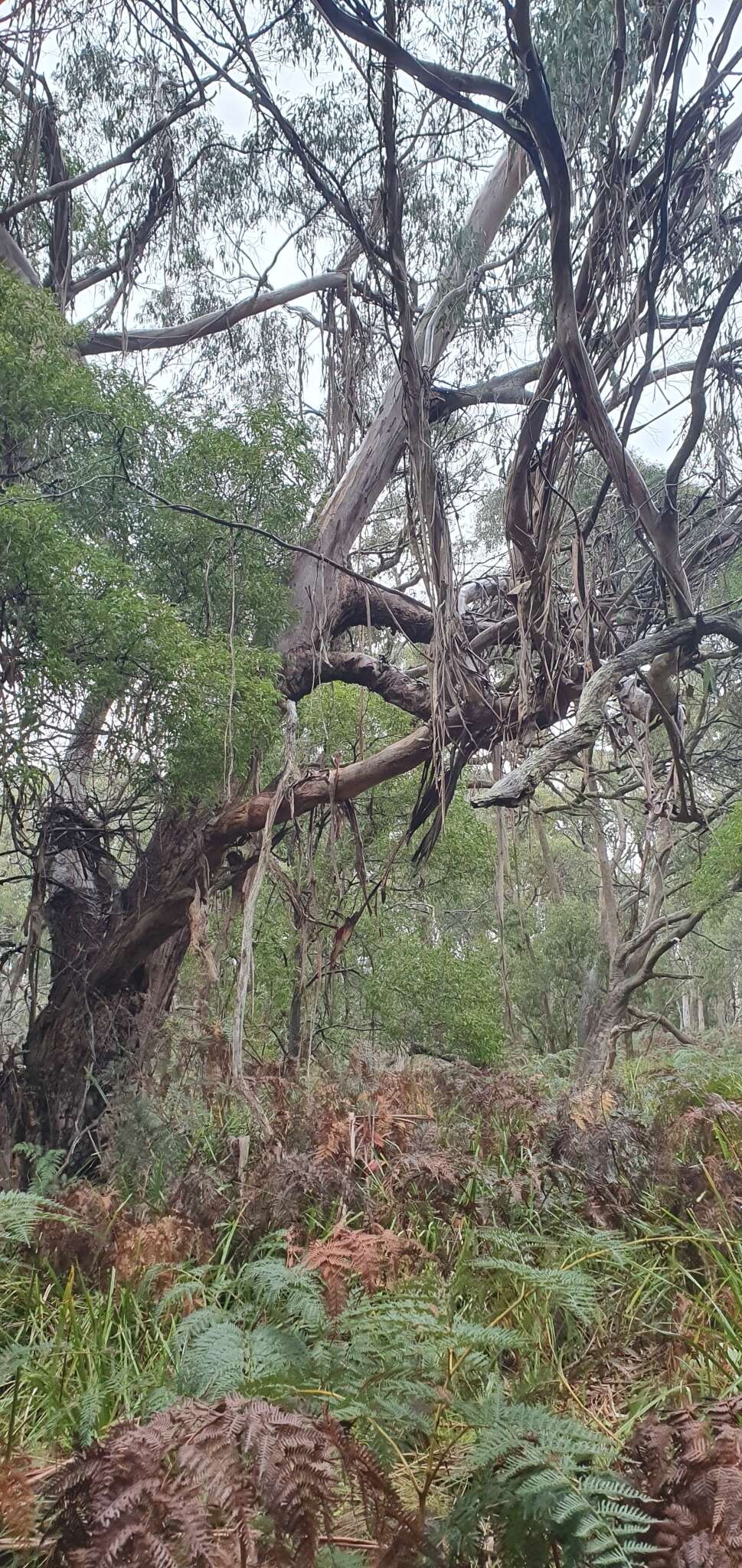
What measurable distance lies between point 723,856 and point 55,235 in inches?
305

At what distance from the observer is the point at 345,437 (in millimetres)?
6504

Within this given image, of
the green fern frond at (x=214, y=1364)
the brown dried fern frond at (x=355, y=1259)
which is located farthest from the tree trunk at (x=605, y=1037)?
the green fern frond at (x=214, y=1364)

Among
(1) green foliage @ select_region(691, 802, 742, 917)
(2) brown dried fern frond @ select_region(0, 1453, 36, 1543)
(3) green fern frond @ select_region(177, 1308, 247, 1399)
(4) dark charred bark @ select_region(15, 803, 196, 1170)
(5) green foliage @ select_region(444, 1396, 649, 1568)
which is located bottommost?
(2) brown dried fern frond @ select_region(0, 1453, 36, 1543)

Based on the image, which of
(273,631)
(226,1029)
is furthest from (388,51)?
(226,1029)

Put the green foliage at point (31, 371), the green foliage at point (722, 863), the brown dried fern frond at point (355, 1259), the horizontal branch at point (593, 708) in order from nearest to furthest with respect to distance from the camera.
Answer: the brown dried fern frond at point (355, 1259)
the horizontal branch at point (593, 708)
the green foliage at point (31, 371)
the green foliage at point (722, 863)

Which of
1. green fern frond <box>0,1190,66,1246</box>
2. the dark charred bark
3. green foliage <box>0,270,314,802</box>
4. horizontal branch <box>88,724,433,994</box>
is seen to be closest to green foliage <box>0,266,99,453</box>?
green foliage <box>0,270,314,802</box>

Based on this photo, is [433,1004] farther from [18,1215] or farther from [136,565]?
[18,1215]

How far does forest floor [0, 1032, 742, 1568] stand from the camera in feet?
5.50

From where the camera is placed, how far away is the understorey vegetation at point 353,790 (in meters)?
1.90

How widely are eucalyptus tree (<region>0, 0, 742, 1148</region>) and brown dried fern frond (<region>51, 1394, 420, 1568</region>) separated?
2107mm

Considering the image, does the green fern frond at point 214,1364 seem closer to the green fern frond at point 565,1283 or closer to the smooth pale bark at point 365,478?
the green fern frond at point 565,1283

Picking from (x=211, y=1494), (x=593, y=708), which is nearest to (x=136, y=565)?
(x=593, y=708)

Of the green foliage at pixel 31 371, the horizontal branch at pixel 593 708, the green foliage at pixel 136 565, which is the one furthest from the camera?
the green foliage at pixel 31 371

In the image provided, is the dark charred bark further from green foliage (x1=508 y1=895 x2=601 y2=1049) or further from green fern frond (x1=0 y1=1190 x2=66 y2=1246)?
green foliage (x1=508 y1=895 x2=601 y2=1049)
